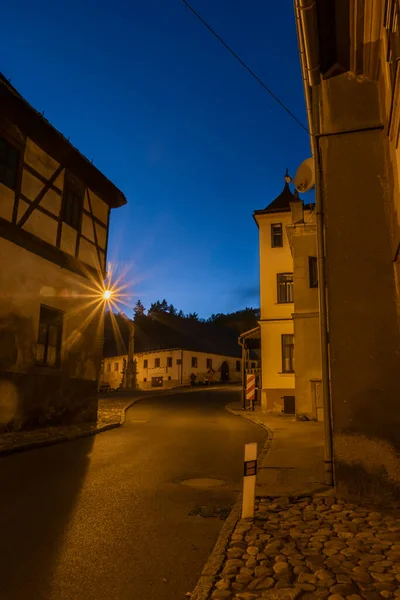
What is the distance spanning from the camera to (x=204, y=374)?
54.4 meters

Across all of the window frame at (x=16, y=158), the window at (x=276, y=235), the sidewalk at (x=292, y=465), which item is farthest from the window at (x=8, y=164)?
the window at (x=276, y=235)

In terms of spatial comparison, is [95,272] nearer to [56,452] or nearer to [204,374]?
[56,452]

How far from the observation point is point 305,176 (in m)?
8.52

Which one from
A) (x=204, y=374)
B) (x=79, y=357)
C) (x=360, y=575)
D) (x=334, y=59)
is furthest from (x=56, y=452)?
(x=204, y=374)

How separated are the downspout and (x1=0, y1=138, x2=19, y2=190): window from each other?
8.82 meters

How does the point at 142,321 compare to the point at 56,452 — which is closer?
the point at 56,452

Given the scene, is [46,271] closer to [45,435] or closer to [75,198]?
[75,198]

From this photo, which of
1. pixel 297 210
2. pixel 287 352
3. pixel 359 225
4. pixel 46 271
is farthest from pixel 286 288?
pixel 359 225

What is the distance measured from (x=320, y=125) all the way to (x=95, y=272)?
11.8m

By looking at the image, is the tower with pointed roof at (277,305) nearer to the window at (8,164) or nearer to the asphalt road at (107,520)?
the window at (8,164)

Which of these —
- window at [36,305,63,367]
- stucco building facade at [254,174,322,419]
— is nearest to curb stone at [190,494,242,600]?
window at [36,305,63,367]

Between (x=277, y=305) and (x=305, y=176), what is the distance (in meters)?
16.5

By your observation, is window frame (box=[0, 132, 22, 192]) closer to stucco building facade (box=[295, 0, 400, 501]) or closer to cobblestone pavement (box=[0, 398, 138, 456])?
cobblestone pavement (box=[0, 398, 138, 456])

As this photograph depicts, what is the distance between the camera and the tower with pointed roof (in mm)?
23438
